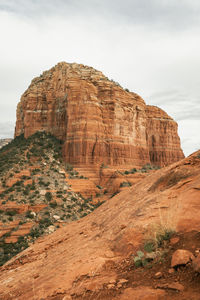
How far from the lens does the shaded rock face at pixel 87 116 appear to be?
49.3 m

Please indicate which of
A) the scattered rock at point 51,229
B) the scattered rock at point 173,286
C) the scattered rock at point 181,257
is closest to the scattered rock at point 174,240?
the scattered rock at point 181,257

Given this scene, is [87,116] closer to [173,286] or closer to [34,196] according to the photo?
[34,196]

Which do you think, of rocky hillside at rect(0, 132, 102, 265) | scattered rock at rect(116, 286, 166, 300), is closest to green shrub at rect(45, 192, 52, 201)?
rocky hillside at rect(0, 132, 102, 265)

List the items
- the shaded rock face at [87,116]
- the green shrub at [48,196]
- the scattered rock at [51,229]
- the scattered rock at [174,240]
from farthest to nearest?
the shaded rock face at [87,116] < the green shrub at [48,196] < the scattered rock at [51,229] < the scattered rock at [174,240]

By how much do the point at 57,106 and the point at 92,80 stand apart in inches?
400

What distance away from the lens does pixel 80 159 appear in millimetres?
48000

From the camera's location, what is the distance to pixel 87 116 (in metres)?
49.8

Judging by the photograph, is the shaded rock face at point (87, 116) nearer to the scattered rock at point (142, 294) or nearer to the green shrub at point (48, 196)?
Answer: the green shrub at point (48, 196)

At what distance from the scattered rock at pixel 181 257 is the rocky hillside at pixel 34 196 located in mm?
22901

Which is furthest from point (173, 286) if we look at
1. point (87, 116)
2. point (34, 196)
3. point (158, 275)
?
point (87, 116)

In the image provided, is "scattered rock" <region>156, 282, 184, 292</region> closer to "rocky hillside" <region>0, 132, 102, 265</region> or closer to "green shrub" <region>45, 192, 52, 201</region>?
"rocky hillside" <region>0, 132, 102, 265</region>

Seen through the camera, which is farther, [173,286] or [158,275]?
[158,275]

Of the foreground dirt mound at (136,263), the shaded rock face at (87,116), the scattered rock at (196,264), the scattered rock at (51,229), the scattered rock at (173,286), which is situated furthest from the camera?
the shaded rock face at (87,116)

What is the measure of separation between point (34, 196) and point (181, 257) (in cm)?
3218
